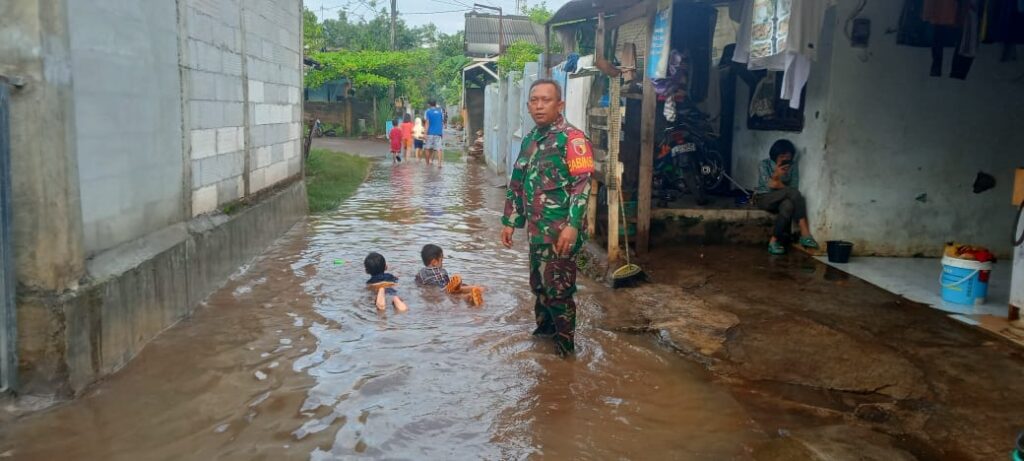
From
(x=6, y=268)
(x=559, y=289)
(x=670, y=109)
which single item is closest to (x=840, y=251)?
(x=670, y=109)

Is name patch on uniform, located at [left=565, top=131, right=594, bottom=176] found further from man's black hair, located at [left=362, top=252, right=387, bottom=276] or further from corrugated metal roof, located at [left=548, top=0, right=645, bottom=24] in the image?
corrugated metal roof, located at [left=548, top=0, right=645, bottom=24]

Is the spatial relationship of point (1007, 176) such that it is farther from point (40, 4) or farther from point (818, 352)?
point (40, 4)

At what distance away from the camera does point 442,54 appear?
2029 inches

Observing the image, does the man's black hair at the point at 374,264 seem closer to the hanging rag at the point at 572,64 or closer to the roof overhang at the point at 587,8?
the roof overhang at the point at 587,8

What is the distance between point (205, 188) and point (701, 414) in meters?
4.95

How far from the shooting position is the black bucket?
7.79 m

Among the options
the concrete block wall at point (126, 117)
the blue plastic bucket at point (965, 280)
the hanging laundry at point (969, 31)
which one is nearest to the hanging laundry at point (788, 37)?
the hanging laundry at point (969, 31)

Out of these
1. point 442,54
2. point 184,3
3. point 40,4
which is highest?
point 442,54

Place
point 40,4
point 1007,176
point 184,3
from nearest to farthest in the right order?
point 40,4 < point 184,3 < point 1007,176

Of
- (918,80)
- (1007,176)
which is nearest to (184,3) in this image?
(918,80)

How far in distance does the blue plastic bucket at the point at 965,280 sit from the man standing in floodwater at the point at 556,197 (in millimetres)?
3371

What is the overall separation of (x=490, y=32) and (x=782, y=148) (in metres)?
37.2

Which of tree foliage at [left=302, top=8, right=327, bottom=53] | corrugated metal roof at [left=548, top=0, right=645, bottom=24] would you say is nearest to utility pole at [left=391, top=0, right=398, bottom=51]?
tree foliage at [left=302, top=8, right=327, bottom=53]

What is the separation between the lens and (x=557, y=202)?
518 centimetres
